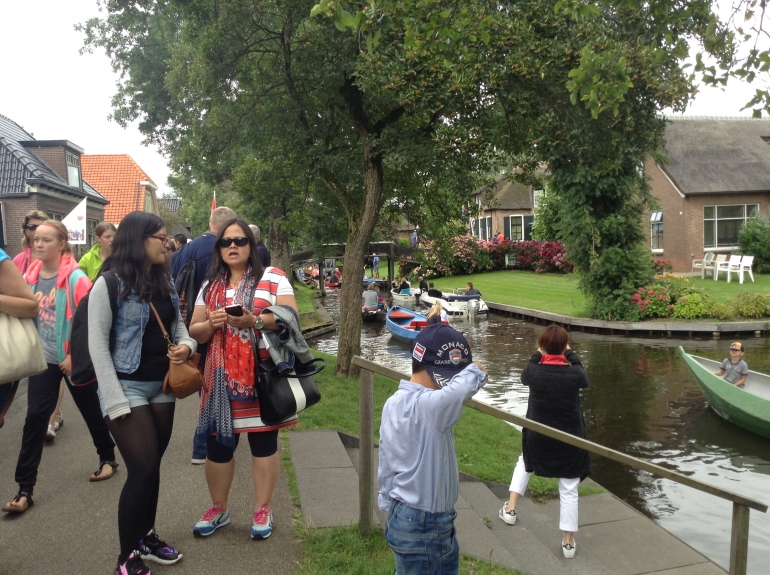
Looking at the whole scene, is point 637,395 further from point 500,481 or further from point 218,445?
point 218,445

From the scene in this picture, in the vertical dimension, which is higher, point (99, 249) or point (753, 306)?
point (99, 249)

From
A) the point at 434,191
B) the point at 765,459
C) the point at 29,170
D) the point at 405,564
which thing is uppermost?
the point at 29,170

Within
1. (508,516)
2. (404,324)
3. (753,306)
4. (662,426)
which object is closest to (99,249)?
(508,516)

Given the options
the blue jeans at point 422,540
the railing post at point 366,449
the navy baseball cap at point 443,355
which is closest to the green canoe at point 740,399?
the railing post at point 366,449

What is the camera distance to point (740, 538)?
307 centimetres

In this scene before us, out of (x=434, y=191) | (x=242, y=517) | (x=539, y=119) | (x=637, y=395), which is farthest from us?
(x=637, y=395)

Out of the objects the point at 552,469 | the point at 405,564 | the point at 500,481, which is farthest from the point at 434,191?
the point at 405,564

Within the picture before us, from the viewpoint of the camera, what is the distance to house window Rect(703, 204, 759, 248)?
33.5 meters

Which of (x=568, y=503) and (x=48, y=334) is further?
(x=568, y=503)

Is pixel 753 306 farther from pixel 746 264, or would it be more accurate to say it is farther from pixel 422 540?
pixel 422 540

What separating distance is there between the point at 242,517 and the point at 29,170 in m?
24.1

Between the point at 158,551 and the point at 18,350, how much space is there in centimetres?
135

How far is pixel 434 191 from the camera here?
12.8 m

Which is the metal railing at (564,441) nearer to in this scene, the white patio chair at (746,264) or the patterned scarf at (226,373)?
the patterned scarf at (226,373)
